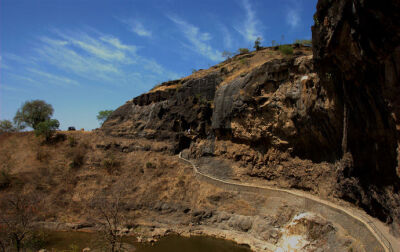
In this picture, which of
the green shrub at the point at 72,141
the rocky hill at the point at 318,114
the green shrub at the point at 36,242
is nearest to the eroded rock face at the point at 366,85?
the rocky hill at the point at 318,114

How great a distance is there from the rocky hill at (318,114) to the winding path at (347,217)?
2.24ft

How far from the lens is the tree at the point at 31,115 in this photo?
122 feet

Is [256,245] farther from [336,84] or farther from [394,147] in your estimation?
[336,84]

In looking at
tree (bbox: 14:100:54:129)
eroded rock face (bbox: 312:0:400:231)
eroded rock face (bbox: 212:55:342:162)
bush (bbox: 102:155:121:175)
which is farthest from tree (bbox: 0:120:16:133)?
eroded rock face (bbox: 312:0:400:231)

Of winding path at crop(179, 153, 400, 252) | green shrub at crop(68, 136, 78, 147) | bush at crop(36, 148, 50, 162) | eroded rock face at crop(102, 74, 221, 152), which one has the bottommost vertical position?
winding path at crop(179, 153, 400, 252)

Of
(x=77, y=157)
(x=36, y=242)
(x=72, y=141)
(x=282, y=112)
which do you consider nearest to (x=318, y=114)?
(x=282, y=112)

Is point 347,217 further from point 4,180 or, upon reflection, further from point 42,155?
point 42,155

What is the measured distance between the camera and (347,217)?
43.5ft

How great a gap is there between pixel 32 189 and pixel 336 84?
28741 mm

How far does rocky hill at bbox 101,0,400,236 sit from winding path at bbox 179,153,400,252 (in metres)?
0.68

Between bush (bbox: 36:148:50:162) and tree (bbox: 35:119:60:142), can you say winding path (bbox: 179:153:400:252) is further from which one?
tree (bbox: 35:119:60:142)

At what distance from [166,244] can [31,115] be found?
31.3 metres

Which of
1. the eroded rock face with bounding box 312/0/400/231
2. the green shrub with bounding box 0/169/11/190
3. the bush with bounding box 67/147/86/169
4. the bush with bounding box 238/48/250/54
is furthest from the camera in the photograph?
the bush with bounding box 238/48/250/54

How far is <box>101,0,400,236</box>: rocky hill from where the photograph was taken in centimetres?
998
